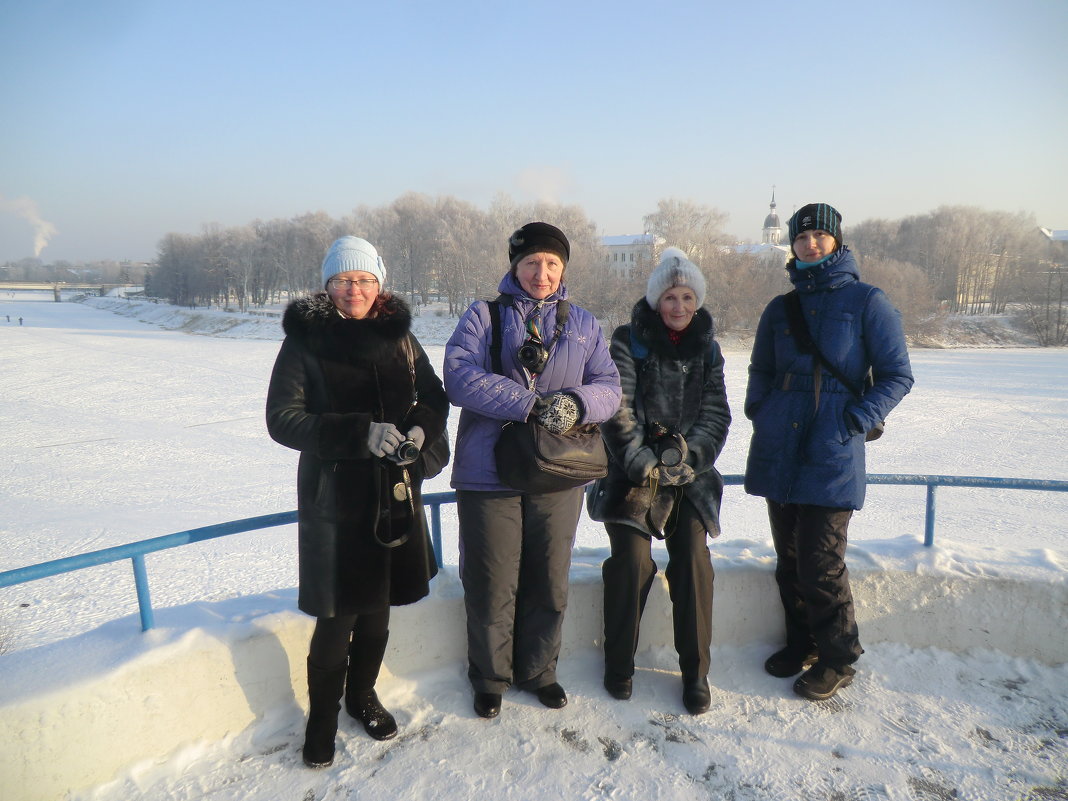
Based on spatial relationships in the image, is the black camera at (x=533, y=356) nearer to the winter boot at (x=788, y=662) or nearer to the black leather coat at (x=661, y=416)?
the black leather coat at (x=661, y=416)

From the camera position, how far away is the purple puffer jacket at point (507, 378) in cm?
252

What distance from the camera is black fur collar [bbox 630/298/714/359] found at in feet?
9.27

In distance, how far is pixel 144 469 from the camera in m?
12.8

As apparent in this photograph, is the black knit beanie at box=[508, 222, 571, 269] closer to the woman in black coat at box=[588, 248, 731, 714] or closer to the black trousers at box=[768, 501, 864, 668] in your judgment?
the woman in black coat at box=[588, 248, 731, 714]

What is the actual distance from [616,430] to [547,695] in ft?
3.64

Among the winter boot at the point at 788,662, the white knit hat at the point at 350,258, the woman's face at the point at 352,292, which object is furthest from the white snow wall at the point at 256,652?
the white knit hat at the point at 350,258

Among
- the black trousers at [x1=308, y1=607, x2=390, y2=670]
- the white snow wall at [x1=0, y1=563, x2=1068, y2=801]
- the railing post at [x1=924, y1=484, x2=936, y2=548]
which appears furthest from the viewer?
the railing post at [x1=924, y1=484, x2=936, y2=548]

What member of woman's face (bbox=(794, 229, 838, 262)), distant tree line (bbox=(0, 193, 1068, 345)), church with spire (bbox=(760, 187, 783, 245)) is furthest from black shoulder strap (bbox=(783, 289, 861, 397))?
church with spire (bbox=(760, 187, 783, 245))

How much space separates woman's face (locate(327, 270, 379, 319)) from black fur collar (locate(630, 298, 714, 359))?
1103 mm

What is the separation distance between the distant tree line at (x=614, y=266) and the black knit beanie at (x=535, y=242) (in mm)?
35913

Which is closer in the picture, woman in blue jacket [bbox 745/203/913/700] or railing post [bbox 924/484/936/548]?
woman in blue jacket [bbox 745/203/913/700]

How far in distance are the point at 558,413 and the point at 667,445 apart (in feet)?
1.64

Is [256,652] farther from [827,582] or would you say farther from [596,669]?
[827,582]

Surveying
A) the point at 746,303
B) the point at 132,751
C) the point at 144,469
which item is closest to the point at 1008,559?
the point at 132,751
